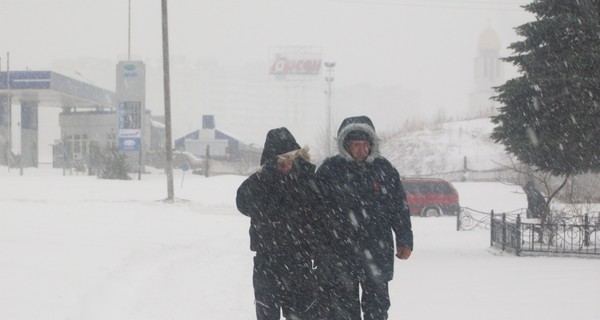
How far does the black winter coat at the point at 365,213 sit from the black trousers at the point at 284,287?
35cm

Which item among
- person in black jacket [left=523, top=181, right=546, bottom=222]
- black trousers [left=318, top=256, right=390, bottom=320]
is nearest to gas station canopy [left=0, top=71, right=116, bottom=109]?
person in black jacket [left=523, top=181, right=546, bottom=222]

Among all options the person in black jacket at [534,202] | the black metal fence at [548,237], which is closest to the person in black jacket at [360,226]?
the black metal fence at [548,237]

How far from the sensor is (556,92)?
12508 millimetres

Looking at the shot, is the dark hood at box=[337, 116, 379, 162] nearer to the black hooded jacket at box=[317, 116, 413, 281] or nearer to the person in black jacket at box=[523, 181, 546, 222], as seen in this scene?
the black hooded jacket at box=[317, 116, 413, 281]

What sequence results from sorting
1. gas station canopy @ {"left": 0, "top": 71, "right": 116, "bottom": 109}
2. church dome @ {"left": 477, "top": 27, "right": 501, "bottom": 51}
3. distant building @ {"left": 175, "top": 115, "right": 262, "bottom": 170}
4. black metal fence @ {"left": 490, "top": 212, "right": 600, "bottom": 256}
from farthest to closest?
church dome @ {"left": 477, "top": 27, "right": 501, "bottom": 51} → distant building @ {"left": 175, "top": 115, "right": 262, "bottom": 170} → gas station canopy @ {"left": 0, "top": 71, "right": 116, "bottom": 109} → black metal fence @ {"left": 490, "top": 212, "right": 600, "bottom": 256}

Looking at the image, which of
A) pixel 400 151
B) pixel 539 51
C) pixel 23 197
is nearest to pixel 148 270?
pixel 539 51

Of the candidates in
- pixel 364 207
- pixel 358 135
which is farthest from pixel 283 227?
pixel 358 135

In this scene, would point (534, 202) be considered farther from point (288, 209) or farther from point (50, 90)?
point (50, 90)

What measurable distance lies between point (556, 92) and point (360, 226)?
875cm

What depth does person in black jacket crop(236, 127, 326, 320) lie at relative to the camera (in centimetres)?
526

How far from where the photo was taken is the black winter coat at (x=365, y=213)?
5.34 meters

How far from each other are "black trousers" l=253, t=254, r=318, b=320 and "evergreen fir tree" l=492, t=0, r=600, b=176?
869 centimetres

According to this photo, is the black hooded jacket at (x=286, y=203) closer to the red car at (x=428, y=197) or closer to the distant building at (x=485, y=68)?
the red car at (x=428, y=197)

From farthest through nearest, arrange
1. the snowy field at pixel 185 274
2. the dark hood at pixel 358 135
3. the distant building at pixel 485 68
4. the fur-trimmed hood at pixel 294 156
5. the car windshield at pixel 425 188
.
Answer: the distant building at pixel 485 68 → the car windshield at pixel 425 188 → the snowy field at pixel 185 274 → the dark hood at pixel 358 135 → the fur-trimmed hood at pixel 294 156
